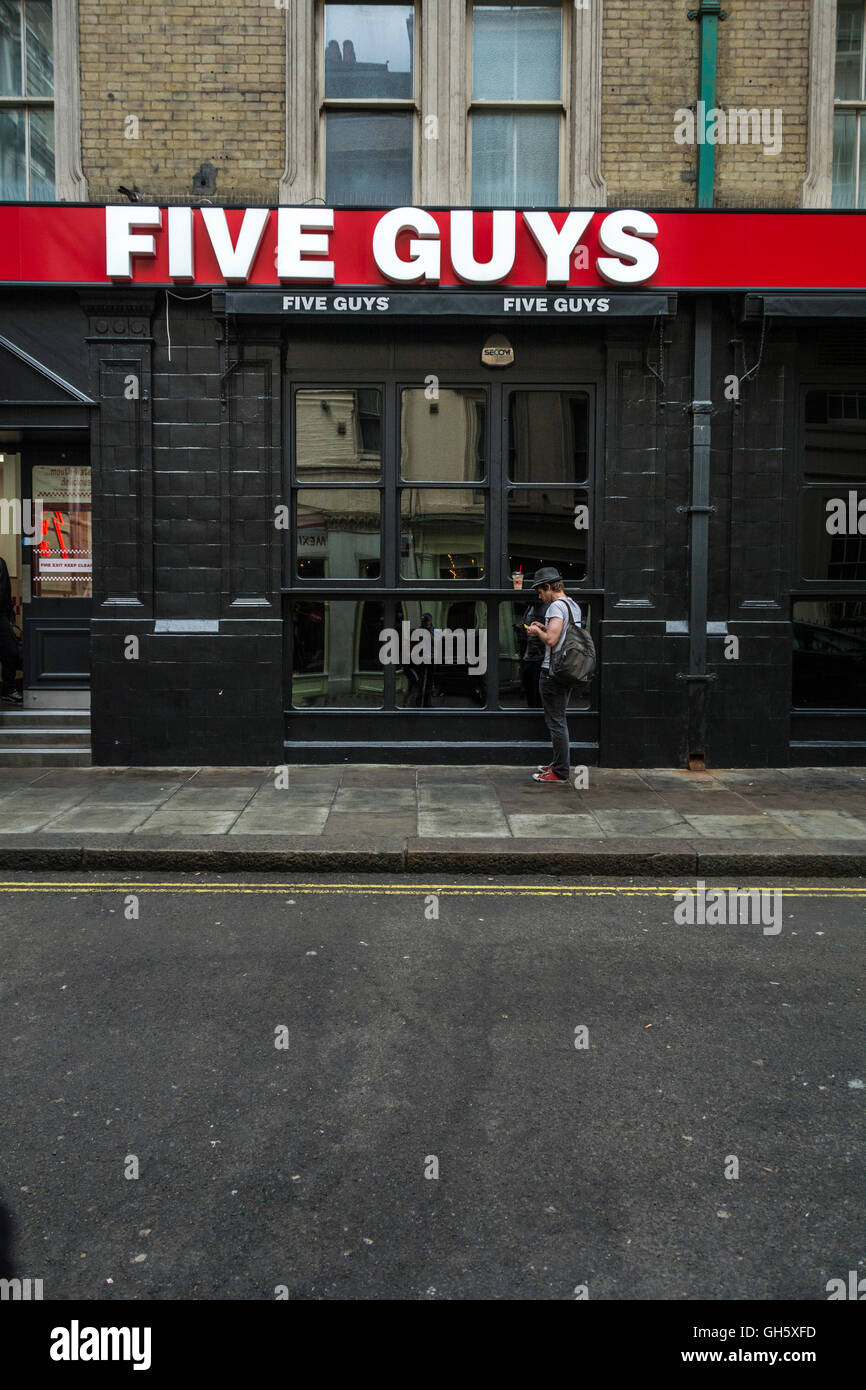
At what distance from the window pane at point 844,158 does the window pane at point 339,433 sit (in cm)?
512

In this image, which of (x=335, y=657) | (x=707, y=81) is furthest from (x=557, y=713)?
(x=707, y=81)

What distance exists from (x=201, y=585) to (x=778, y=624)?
5.82 metres

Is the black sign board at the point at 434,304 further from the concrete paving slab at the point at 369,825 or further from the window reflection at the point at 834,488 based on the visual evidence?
the concrete paving slab at the point at 369,825

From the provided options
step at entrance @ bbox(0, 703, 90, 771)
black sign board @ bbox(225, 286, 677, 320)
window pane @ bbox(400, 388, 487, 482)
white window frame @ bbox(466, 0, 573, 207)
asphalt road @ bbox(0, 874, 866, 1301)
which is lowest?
asphalt road @ bbox(0, 874, 866, 1301)

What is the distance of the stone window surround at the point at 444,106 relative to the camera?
988 cm

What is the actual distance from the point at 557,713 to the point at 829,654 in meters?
3.27

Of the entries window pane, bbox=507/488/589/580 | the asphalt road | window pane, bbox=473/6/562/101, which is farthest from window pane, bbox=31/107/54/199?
the asphalt road

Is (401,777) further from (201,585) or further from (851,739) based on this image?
(851,739)

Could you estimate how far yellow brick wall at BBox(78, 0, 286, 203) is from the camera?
9.84 meters

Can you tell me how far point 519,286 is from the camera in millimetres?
9859

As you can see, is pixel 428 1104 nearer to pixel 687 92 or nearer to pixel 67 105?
pixel 687 92

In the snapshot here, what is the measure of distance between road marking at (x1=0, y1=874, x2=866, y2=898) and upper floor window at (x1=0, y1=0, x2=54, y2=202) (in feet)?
23.9

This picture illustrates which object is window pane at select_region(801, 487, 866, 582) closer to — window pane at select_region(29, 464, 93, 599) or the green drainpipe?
the green drainpipe
